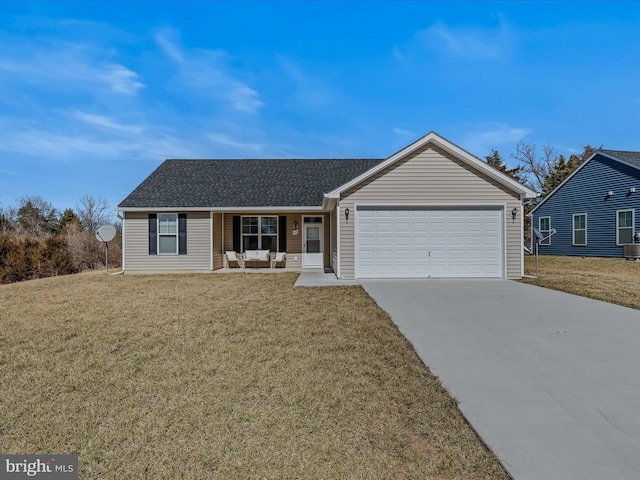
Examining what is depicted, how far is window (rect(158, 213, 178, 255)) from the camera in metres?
13.6

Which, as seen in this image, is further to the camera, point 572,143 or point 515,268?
point 572,143

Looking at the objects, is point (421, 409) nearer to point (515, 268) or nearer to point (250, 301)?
point (250, 301)

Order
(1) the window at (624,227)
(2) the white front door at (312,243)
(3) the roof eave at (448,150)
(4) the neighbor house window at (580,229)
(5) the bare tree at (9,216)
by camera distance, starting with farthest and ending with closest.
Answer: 1. (5) the bare tree at (9,216)
2. (4) the neighbor house window at (580,229)
3. (1) the window at (624,227)
4. (2) the white front door at (312,243)
5. (3) the roof eave at (448,150)

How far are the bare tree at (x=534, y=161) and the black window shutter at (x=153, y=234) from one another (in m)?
38.0

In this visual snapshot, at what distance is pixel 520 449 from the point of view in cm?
228

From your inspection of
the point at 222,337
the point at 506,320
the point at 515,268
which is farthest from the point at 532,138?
the point at 222,337

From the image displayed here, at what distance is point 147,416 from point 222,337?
209cm

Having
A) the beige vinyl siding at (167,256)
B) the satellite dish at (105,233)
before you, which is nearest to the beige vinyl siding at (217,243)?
the beige vinyl siding at (167,256)

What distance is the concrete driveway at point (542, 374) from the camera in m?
2.24

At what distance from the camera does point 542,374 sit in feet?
11.7

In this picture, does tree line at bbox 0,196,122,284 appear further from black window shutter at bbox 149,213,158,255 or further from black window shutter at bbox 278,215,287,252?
black window shutter at bbox 278,215,287,252

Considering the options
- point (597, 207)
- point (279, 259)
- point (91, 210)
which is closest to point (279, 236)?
point (279, 259)

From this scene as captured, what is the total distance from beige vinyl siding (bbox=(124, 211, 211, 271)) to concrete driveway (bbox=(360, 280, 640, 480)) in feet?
29.0

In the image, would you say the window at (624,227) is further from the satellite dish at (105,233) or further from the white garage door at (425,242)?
the satellite dish at (105,233)
